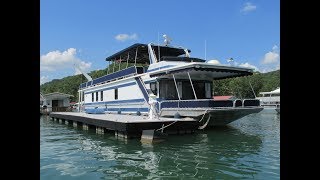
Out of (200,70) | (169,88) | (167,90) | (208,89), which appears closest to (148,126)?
(200,70)

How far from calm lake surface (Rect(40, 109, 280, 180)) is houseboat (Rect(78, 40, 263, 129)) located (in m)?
2.54

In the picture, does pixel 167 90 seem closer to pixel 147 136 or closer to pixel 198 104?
pixel 198 104

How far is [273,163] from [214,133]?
7407 millimetres

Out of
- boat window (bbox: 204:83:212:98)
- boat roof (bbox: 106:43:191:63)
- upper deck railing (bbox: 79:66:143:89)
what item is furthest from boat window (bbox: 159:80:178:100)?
boat roof (bbox: 106:43:191:63)

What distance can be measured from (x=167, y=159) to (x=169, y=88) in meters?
10.3

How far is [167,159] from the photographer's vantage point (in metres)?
10.1

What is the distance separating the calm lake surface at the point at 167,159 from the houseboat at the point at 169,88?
254cm

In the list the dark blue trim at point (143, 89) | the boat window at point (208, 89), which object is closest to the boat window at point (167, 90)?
the dark blue trim at point (143, 89)

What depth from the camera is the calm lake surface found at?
326 inches

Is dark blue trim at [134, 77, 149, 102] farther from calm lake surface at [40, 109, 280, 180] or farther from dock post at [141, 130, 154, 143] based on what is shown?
dock post at [141, 130, 154, 143]

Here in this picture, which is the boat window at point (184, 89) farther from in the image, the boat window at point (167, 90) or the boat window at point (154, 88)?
the boat window at point (154, 88)
